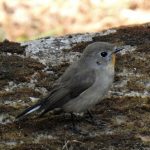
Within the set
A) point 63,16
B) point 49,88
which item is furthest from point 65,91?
point 63,16

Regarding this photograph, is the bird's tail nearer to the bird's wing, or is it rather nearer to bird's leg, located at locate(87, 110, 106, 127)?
the bird's wing

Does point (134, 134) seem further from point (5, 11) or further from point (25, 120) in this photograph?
point (5, 11)

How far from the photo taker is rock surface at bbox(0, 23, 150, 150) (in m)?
7.03

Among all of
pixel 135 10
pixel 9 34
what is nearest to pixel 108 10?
pixel 135 10

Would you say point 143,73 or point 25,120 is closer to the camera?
point 25,120

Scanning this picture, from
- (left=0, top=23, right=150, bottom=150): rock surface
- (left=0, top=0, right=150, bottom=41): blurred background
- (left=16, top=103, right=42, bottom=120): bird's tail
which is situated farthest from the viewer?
(left=0, top=0, right=150, bottom=41): blurred background

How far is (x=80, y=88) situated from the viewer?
7438 mm

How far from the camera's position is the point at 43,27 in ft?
49.8

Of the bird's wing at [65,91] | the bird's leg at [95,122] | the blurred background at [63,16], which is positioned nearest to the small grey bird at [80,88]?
the bird's wing at [65,91]

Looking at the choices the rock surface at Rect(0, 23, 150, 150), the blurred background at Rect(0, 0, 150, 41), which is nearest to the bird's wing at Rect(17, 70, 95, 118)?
the rock surface at Rect(0, 23, 150, 150)

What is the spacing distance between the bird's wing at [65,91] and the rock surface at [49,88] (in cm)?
22

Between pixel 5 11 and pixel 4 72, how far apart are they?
23.3 feet

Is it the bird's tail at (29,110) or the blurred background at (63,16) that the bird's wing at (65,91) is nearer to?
the bird's tail at (29,110)

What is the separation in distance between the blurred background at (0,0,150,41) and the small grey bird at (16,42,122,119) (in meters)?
6.87
